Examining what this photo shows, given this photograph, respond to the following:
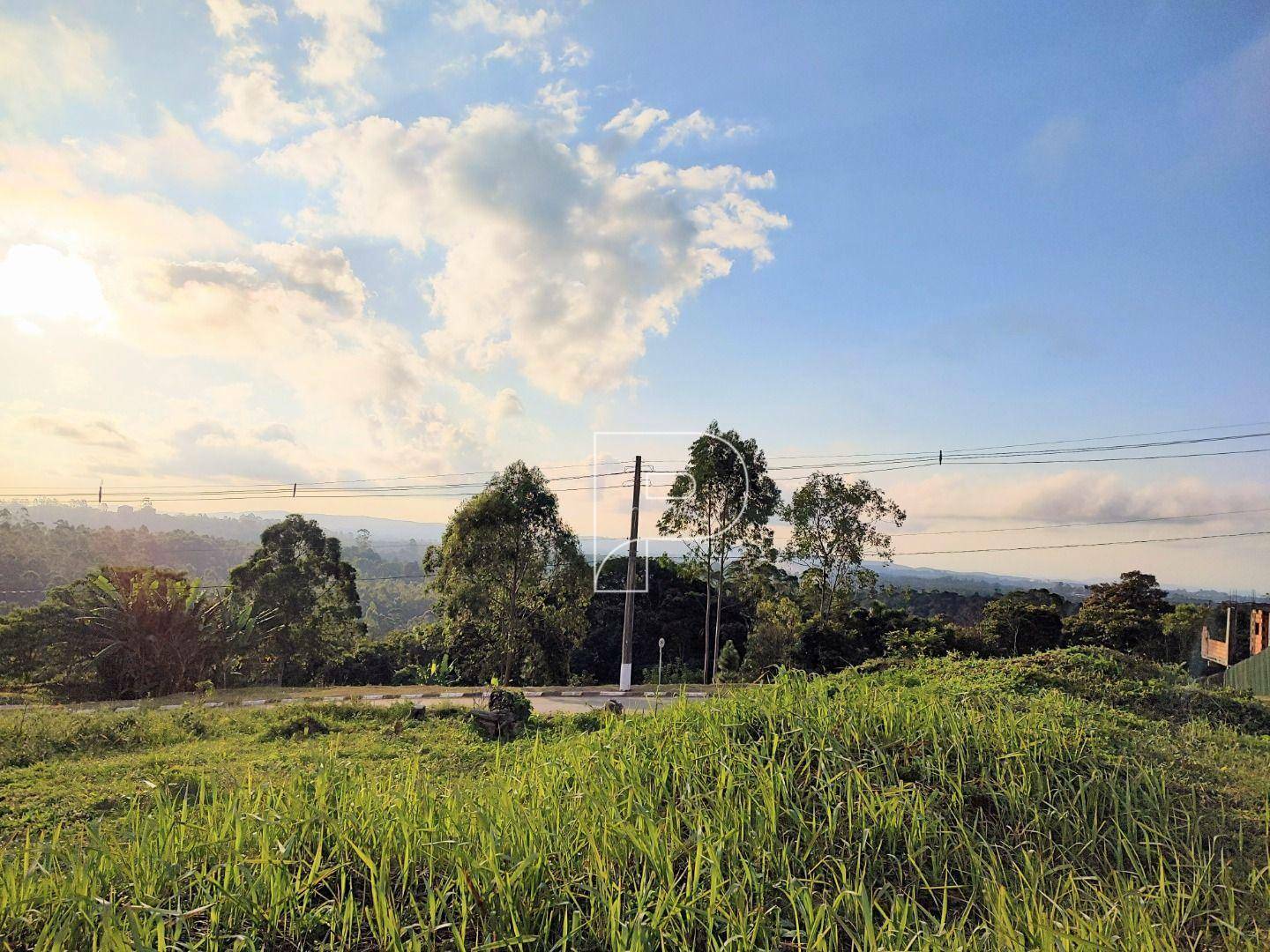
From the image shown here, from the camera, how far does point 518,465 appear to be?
869 inches

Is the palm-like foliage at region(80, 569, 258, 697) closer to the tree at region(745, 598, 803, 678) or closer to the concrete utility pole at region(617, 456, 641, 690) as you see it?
the concrete utility pole at region(617, 456, 641, 690)

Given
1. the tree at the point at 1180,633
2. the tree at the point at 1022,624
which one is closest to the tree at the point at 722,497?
the tree at the point at 1022,624

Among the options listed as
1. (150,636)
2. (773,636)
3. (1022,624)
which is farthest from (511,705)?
(1022,624)

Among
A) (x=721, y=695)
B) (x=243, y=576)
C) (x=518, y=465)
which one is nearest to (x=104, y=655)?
(x=243, y=576)

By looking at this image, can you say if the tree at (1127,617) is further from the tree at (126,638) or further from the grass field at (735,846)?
the tree at (126,638)

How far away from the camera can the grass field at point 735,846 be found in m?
2.81

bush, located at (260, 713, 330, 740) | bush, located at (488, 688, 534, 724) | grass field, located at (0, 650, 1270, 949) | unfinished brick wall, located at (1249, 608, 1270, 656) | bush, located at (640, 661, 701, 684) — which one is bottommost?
bush, located at (640, 661, 701, 684)

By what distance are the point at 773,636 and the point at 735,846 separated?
1753cm

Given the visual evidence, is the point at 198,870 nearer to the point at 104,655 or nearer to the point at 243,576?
the point at 104,655

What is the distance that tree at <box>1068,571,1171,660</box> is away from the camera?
92.4ft

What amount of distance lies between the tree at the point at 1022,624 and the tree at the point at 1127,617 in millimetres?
894

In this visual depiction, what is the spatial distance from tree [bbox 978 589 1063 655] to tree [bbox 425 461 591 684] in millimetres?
14712

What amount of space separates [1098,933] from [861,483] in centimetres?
2120

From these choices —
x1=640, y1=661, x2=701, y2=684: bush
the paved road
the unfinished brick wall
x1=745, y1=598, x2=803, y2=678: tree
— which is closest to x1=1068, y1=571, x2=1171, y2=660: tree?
the unfinished brick wall
